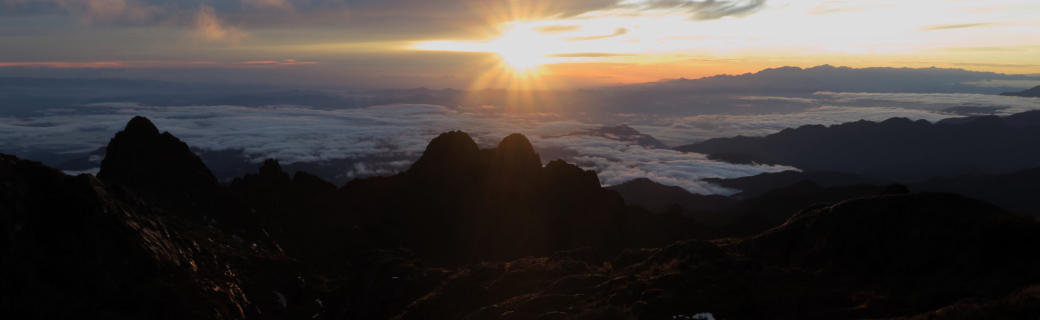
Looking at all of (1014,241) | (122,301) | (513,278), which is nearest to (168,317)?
(122,301)

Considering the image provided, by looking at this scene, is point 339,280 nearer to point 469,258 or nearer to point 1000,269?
point 469,258

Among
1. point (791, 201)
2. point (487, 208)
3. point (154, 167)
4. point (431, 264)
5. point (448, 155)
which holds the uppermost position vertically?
point (154, 167)

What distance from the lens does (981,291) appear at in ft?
106

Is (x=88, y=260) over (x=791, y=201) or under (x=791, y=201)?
over

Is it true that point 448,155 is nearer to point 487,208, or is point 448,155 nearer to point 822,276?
point 487,208

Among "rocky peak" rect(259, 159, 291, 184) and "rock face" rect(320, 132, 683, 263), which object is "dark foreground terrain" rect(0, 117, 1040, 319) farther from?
"rocky peak" rect(259, 159, 291, 184)

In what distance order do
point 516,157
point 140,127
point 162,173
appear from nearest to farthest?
point 162,173, point 140,127, point 516,157

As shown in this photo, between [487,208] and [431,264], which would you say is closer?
[431,264]

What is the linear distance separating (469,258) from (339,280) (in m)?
27.7

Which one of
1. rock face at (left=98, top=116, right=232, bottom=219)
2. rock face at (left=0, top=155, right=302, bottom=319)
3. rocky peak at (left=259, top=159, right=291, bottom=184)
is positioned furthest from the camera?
rocky peak at (left=259, top=159, right=291, bottom=184)

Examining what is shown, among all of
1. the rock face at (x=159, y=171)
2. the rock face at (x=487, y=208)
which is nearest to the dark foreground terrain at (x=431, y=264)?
the rock face at (x=159, y=171)

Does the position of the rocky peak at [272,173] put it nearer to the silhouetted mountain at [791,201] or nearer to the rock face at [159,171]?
the rock face at [159,171]

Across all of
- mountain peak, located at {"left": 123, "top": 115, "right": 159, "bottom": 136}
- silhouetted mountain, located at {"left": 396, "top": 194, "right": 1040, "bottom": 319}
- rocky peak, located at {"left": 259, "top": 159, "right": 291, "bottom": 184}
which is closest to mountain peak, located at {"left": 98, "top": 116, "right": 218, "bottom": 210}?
mountain peak, located at {"left": 123, "top": 115, "right": 159, "bottom": 136}

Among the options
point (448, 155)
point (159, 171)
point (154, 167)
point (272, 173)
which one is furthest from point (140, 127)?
point (448, 155)
